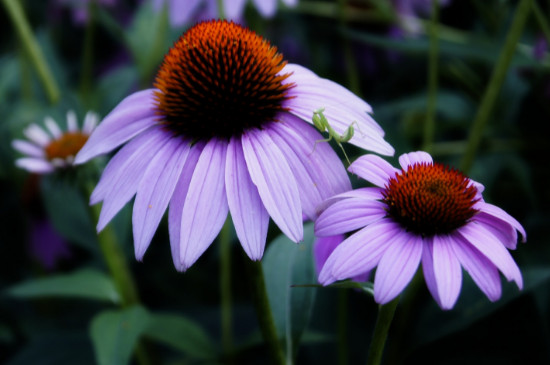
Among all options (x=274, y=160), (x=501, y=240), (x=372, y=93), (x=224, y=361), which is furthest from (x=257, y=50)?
(x=372, y=93)

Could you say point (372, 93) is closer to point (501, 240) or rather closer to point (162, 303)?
point (162, 303)

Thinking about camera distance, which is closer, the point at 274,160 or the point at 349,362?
the point at 274,160

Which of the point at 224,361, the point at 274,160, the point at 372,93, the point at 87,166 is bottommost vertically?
the point at 224,361

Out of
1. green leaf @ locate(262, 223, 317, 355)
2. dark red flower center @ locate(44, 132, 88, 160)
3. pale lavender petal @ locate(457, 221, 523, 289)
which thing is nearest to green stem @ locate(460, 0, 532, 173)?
green leaf @ locate(262, 223, 317, 355)

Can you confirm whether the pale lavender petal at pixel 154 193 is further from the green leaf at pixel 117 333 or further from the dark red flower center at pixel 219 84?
the green leaf at pixel 117 333

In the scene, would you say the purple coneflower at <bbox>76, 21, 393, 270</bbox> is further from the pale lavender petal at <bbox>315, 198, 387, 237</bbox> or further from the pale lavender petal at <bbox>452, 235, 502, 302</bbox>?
the pale lavender petal at <bbox>452, 235, 502, 302</bbox>

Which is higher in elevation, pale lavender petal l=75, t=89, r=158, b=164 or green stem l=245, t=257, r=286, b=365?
pale lavender petal l=75, t=89, r=158, b=164

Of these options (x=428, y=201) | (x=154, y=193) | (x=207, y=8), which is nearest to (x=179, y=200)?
(x=154, y=193)
